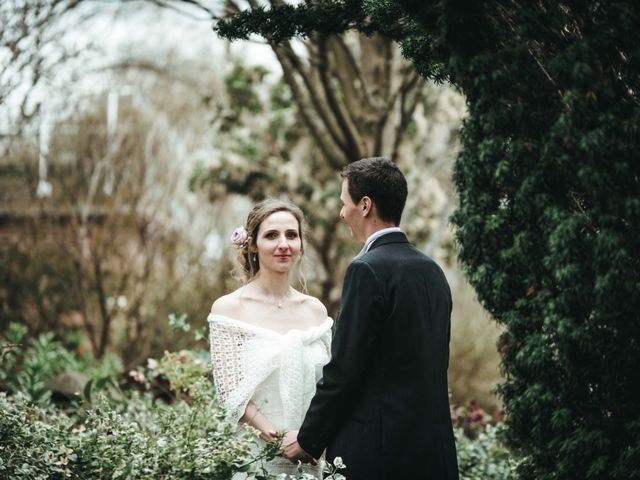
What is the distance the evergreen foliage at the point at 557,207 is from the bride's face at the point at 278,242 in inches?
42.8

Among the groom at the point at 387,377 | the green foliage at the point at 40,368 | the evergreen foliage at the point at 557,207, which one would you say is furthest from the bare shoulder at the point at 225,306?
the green foliage at the point at 40,368

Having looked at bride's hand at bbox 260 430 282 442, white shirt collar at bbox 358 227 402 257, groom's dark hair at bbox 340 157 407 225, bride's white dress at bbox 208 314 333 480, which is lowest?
bride's hand at bbox 260 430 282 442

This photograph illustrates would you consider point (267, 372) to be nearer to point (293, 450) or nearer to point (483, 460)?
point (293, 450)

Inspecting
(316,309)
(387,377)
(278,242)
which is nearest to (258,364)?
(316,309)

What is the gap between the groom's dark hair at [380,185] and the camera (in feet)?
10.6

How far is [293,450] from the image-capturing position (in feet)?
10.9

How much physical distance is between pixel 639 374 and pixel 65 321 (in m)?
9.66

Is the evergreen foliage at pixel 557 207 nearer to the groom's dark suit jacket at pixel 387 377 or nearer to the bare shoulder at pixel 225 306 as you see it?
the groom's dark suit jacket at pixel 387 377

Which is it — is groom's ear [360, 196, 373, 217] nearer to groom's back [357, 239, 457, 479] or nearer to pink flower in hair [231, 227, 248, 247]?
groom's back [357, 239, 457, 479]

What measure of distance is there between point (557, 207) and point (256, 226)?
188cm

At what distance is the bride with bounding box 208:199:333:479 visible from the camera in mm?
3645

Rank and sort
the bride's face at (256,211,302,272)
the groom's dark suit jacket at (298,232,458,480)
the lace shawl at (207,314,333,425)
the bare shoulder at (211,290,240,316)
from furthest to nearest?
the bride's face at (256,211,302,272) < the bare shoulder at (211,290,240,316) < the lace shawl at (207,314,333,425) < the groom's dark suit jacket at (298,232,458,480)

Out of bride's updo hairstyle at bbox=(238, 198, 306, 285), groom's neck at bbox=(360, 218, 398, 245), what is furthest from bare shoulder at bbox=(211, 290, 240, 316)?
groom's neck at bbox=(360, 218, 398, 245)

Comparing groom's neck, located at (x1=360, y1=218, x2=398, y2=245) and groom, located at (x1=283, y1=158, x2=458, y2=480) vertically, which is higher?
groom's neck, located at (x1=360, y1=218, x2=398, y2=245)
